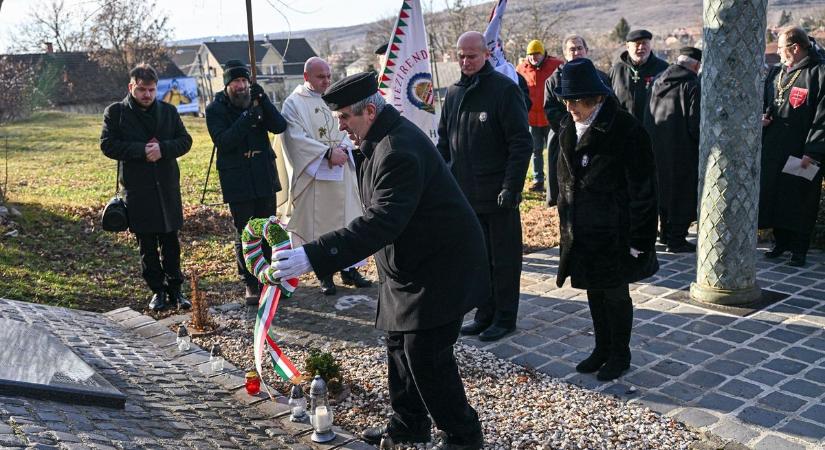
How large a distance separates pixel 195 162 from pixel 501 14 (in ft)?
35.7

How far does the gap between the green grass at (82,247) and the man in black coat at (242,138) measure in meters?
1.46

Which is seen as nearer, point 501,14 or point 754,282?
point 754,282

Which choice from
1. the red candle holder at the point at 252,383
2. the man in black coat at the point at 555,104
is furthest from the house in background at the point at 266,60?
the red candle holder at the point at 252,383

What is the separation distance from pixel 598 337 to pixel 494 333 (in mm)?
959

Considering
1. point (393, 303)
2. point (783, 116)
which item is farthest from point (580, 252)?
point (783, 116)

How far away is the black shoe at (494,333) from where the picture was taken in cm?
562

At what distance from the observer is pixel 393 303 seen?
3.71m

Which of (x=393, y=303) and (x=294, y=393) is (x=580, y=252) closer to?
(x=393, y=303)

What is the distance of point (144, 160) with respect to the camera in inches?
259

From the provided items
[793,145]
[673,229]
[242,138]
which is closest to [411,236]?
[242,138]

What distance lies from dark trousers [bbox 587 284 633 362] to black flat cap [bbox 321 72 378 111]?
214 centimetres

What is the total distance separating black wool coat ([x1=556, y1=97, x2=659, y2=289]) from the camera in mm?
4398

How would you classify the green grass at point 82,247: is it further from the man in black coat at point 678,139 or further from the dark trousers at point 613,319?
the man in black coat at point 678,139

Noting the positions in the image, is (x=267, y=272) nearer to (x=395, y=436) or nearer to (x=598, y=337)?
(x=395, y=436)
